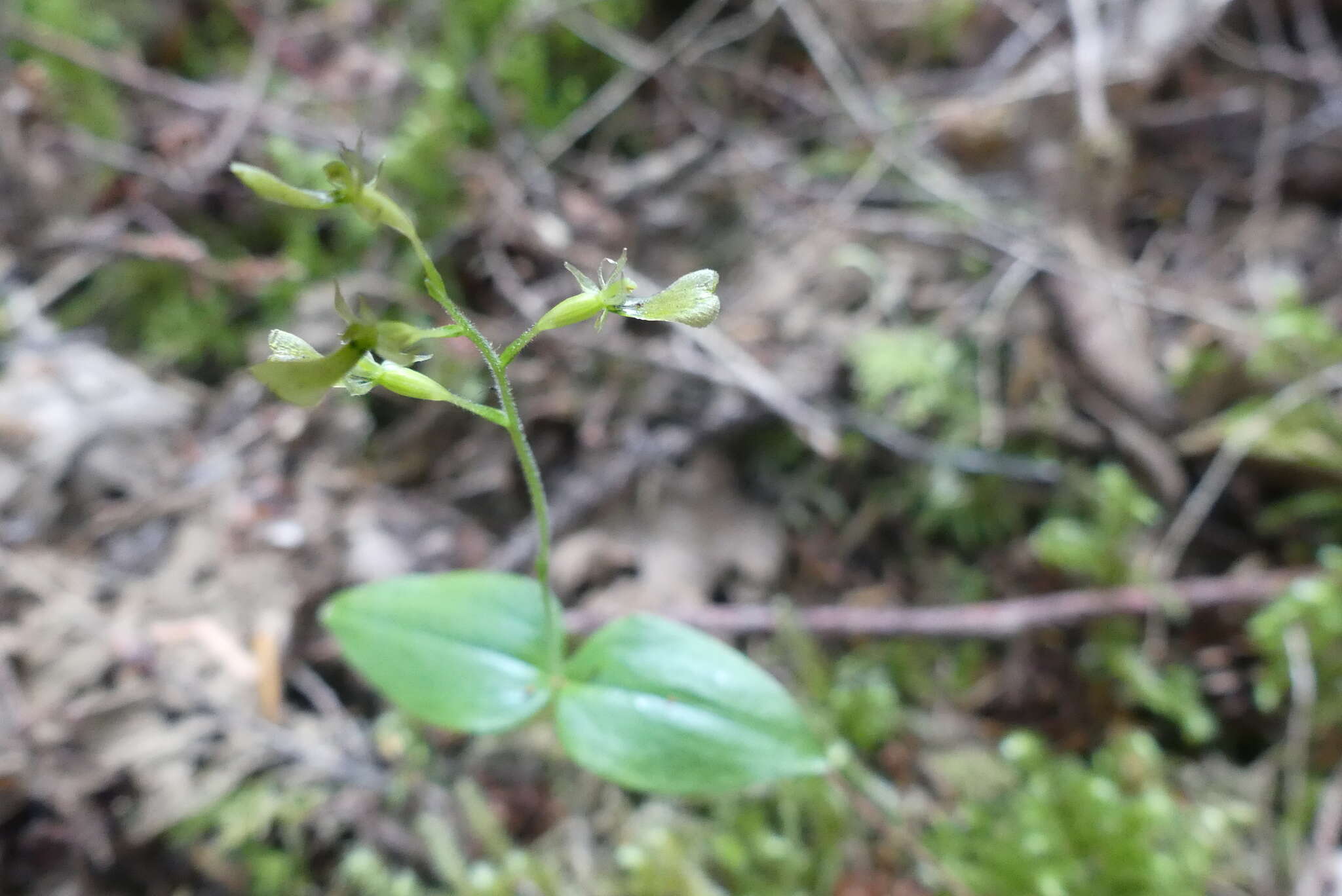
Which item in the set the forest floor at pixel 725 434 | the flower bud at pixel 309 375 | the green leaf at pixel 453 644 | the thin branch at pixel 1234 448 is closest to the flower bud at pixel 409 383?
the flower bud at pixel 309 375

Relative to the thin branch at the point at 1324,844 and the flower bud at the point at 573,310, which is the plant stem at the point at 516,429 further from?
the thin branch at the point at 1324,844

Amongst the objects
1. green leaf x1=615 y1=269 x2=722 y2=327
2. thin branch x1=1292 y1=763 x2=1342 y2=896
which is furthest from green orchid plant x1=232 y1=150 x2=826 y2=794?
thin branch x1=1292 y1=763 x2=1342 y2=896

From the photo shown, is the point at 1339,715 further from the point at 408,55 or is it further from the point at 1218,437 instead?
the point at 408,55

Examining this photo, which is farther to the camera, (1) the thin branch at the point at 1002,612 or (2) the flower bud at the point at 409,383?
(1) the thin branch at the point at 1002,612

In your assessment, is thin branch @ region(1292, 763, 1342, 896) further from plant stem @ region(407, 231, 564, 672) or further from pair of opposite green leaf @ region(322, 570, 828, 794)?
plant stem @ region(407, 231, 564, 672)

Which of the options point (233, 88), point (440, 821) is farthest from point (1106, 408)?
point (233, 88)

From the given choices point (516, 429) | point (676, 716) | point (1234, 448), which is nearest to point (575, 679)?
point (676, 716)
